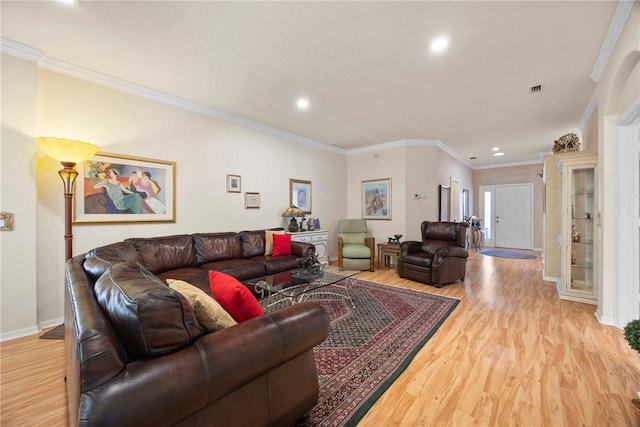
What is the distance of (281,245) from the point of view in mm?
4160

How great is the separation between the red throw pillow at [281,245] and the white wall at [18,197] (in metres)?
2.61

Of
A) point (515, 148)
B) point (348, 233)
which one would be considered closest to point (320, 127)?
point (348, 233)

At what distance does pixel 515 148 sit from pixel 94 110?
8.15 m

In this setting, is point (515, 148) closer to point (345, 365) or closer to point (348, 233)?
point (348, 233)

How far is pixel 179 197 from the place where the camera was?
3.75 metres

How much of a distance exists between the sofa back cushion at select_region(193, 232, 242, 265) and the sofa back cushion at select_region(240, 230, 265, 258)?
78 mm

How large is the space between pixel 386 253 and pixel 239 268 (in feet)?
10.1

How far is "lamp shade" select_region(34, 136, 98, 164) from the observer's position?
251 cm

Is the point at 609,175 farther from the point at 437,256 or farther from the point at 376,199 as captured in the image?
the point at 376,199

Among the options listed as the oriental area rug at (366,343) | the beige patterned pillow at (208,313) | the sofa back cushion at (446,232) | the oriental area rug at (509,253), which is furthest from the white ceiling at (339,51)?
the oriental area rug at (509,253)

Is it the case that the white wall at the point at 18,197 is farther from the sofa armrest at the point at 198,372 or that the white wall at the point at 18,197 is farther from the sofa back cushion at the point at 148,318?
the sofa armrest at the point at 198,372

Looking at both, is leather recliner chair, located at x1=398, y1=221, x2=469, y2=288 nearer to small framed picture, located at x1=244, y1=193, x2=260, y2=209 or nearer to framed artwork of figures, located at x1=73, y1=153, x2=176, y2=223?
small framed picture, located at x1=244, y1=193, x2=260, y2=209

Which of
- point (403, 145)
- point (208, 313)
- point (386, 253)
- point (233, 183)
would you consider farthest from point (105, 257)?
point (403, 145)

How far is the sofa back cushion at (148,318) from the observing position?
0.97 m
